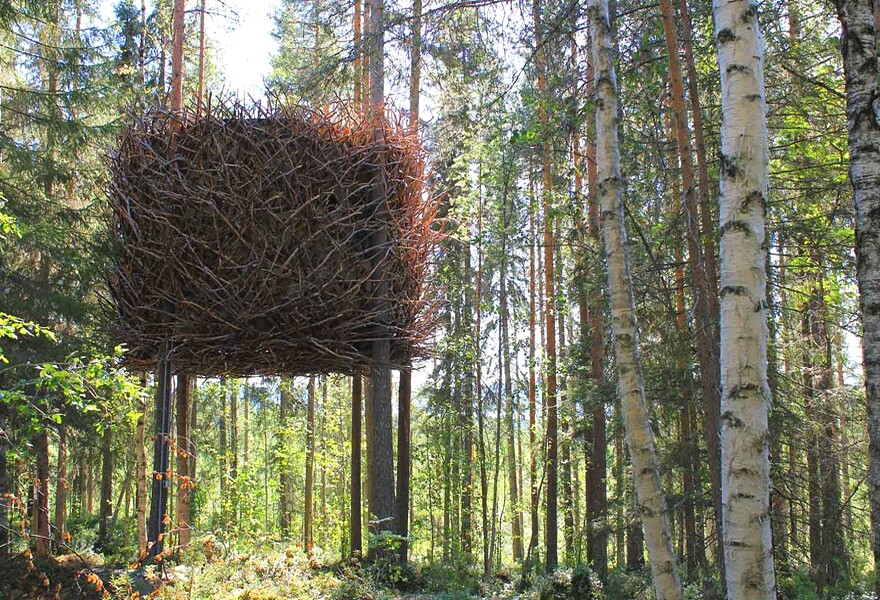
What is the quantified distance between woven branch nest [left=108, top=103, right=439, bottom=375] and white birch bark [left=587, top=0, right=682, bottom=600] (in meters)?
2.81

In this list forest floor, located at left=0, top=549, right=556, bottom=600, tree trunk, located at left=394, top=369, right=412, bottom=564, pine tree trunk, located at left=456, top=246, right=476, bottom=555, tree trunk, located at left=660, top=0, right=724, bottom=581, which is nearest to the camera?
forest floor, located at left=0, top=549, right=556, bottom=600

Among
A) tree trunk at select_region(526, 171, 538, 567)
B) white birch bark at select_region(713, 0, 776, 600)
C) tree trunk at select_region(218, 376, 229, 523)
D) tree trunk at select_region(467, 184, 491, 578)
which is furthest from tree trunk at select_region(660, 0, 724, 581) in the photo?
tree trunk at select_region(526, 171, 538, 567)

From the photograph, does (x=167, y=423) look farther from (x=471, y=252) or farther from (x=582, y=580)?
(x=471, y=252)

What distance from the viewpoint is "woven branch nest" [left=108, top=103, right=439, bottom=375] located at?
6129 millimetres

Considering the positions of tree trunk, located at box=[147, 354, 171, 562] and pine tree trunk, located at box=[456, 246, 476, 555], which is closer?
tree trunk, located at box=[147, 354, 171, 562]

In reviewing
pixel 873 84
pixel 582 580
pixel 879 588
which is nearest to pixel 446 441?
pixel 582 580

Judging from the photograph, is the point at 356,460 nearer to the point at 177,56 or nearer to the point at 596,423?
the point at 596,423

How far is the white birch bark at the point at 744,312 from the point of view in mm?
2992

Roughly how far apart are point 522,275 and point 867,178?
11.2 m

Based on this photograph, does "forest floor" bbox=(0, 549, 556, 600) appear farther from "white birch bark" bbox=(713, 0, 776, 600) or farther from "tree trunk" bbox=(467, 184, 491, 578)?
"white birch bark" bbox=(713, 0, 776, 600)

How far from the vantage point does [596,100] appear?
4.51m

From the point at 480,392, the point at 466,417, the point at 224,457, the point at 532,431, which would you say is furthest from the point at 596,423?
the point at 224,457

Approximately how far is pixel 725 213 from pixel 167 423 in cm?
529

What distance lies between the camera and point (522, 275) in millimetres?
15320
